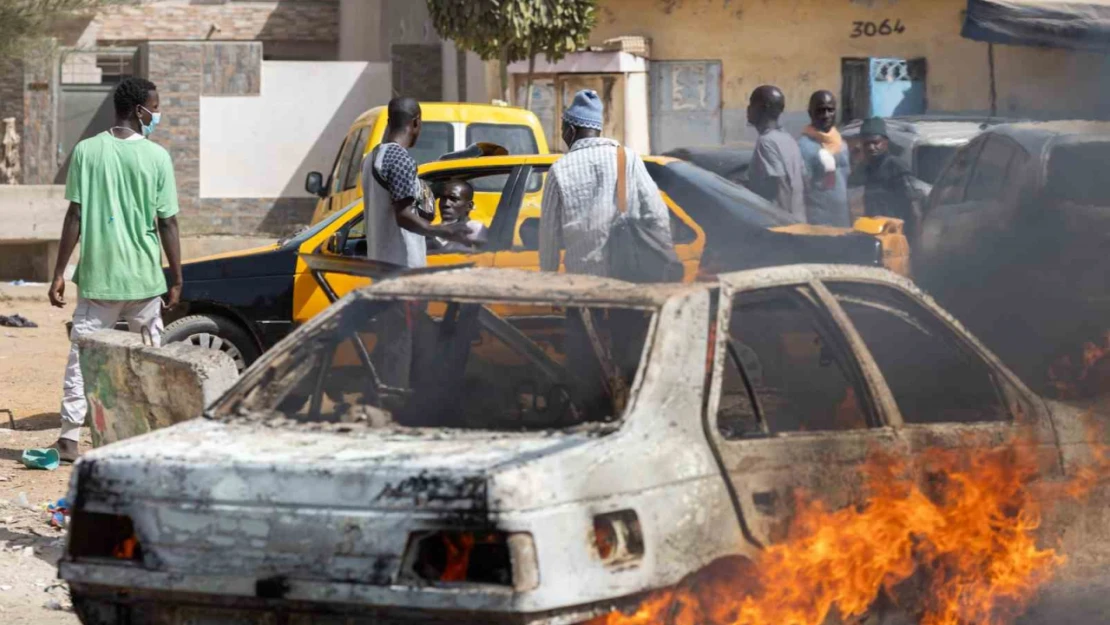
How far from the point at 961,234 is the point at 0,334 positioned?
876 centimetres

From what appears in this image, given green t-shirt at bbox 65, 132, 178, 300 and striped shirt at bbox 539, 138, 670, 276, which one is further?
green t-shirt at bbox 65, 132, 178, 300

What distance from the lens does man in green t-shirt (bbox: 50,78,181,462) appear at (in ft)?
26.0

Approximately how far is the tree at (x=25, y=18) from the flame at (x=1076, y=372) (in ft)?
49.1

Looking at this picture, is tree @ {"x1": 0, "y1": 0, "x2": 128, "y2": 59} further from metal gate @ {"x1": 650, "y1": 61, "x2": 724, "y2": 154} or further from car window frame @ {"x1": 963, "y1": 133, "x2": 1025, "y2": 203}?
car window frame @ {"x1": 963, "y1": 133, "x2": 1025, "y2": 203}

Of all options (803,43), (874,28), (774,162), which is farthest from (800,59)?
(774,162)

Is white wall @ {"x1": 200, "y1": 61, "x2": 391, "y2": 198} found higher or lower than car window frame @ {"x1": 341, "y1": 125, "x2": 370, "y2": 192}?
higher

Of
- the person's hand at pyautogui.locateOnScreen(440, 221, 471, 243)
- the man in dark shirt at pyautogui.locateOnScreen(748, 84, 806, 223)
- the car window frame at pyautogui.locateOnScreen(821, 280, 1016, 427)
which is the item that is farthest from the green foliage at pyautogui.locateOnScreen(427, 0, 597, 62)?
the car window frame at pyautogui.locateOnScreen(821, 280, 1016, 427)

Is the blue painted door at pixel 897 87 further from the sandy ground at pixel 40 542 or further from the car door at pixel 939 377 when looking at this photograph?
the car door at pixel 939 377

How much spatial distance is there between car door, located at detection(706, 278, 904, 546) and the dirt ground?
2.65 m

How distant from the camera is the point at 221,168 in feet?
80.8

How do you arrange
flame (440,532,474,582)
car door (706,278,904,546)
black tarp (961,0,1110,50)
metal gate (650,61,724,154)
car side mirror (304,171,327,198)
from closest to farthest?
flame (440,532,474,582) → car door (706,278,904,546) → car side mirror (304,171,327,198) → black tarp (961,0,1110,50) → metal gate (650,61,724,154)

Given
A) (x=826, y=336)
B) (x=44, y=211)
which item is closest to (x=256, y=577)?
(x=826, y=336)

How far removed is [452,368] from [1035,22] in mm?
14591

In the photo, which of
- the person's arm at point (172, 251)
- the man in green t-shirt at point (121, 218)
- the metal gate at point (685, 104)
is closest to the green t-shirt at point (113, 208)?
the man in green t-shirt at point (121, 218)
